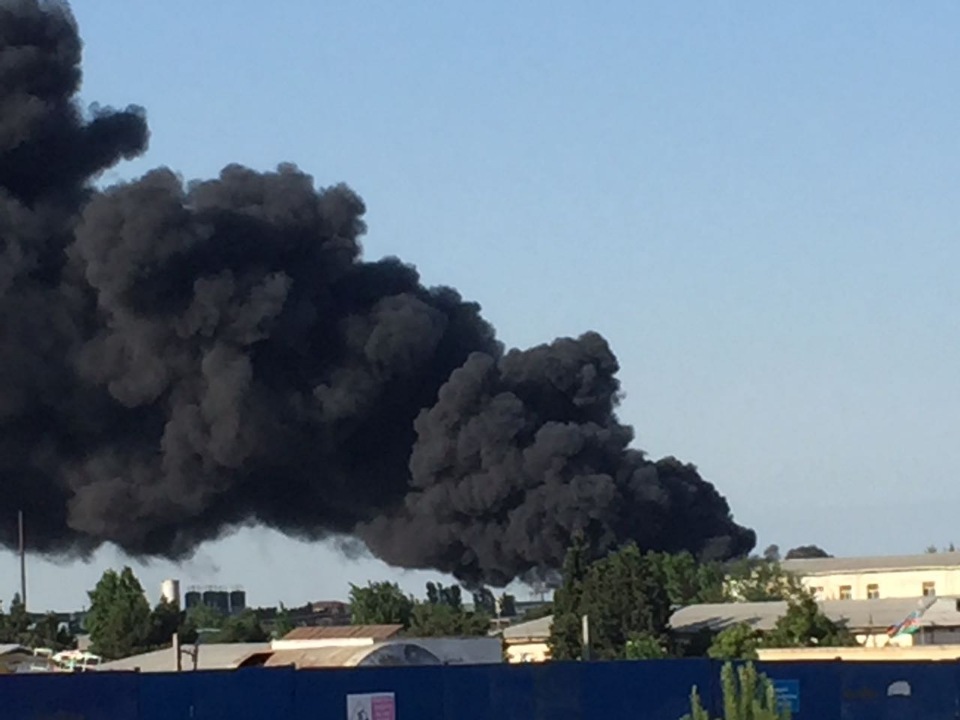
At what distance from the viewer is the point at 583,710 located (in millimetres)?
21531

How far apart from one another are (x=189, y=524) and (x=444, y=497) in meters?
11.6

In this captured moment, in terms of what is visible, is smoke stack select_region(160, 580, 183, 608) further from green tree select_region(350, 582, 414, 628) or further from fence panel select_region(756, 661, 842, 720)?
fence panel select_region(756, 661, 842, 720)

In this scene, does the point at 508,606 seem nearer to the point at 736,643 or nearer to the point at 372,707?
the point at 736,643

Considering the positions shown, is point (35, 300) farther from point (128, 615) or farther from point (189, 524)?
point (128, 615)

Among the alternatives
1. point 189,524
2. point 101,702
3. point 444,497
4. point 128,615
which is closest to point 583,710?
point 101,702

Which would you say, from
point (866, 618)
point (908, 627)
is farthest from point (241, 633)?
point (908, 627)

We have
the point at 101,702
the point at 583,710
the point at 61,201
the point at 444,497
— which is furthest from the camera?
the point at 61,201

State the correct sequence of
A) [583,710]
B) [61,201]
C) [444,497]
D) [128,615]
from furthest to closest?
[61,201] < [444,497] < [128,615] < [583,710]

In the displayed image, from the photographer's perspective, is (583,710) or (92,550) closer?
(583,710)

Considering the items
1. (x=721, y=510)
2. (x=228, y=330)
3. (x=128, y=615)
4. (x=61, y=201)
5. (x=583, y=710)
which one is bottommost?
(x=583, y=710)

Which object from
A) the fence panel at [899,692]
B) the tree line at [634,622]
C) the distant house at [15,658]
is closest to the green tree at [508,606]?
the tree line at [634,622]

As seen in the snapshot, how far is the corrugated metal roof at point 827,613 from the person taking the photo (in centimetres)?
5534

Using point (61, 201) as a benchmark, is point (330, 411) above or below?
below

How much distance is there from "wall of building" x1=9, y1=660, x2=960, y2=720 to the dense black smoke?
48.8 metres
